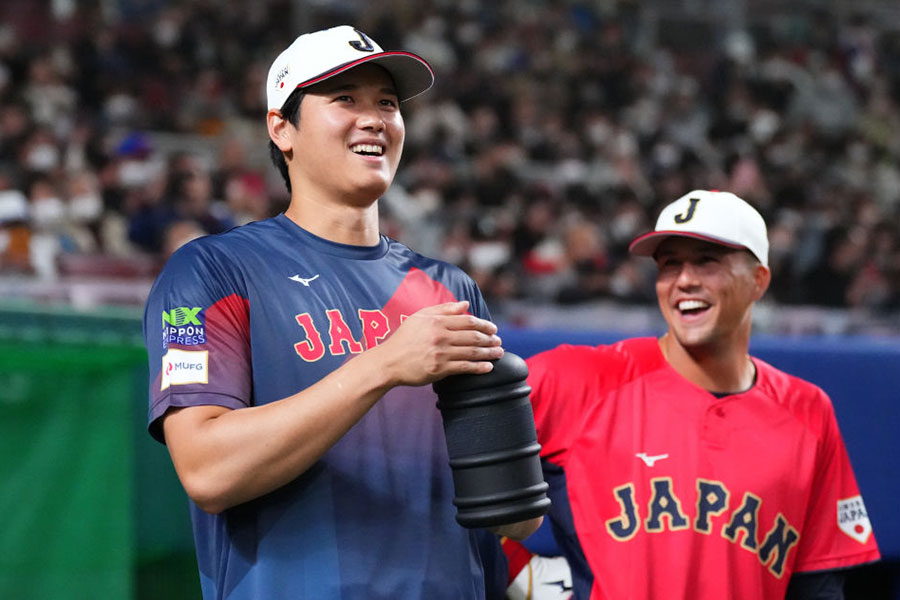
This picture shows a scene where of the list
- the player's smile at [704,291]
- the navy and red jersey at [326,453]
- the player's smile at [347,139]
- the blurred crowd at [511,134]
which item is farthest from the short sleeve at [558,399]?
the blurred crowd at [511,134]

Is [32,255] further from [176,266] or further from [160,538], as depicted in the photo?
[176,266]

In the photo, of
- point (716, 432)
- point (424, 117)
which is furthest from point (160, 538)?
point (424, 117)

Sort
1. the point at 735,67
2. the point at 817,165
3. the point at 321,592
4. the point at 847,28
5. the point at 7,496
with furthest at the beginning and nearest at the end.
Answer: the point at 847,28
the point at 735,67
the point at 817,165
the point at 7,496
the point at 321,592

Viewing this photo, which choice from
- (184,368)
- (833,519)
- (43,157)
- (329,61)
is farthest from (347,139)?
(43,157)

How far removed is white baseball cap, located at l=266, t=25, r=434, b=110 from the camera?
2.24 meters

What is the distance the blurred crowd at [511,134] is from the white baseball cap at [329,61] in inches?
192

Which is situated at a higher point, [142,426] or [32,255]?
[32,255]

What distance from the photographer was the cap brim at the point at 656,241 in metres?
3.13

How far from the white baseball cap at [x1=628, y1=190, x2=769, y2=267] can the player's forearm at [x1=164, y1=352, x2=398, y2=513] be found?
5.07 feet

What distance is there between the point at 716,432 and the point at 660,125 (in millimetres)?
12068

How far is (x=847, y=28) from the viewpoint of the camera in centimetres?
1758

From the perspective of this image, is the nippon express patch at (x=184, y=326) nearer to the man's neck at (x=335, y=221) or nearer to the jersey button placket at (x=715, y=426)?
the man's neck at (x=335, y=221)

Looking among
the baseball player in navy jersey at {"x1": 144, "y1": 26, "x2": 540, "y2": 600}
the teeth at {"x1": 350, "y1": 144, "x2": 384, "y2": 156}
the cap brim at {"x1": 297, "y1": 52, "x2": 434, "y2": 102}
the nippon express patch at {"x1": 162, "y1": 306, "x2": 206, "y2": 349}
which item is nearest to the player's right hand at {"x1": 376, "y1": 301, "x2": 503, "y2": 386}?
the baseball player in navy jersey at {"x1": 144, "y1": 26, "x2": 540, "y2": 600}

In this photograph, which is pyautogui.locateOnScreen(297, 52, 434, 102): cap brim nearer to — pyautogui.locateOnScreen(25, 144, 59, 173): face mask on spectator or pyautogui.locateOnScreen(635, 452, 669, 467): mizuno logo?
pyautogui.locateOnScreen(635, 452, 669, 467): mizuno logo
